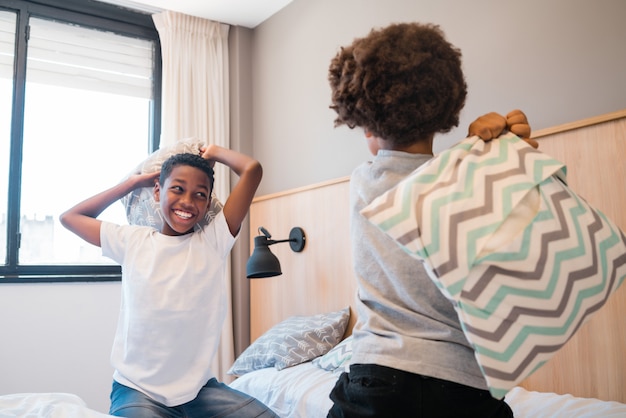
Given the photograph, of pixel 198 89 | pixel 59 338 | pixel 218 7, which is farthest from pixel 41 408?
pixel 218 7

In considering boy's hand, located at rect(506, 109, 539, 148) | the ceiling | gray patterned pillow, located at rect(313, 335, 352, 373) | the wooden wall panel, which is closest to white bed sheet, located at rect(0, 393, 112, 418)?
boy's hand, located at rect(506, 109, 539, 148)

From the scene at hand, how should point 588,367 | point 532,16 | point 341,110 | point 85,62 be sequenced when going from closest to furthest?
point 341,110, point 588,367, point 532,16, point 85,62

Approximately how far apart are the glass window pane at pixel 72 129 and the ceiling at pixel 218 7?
0.95 feet

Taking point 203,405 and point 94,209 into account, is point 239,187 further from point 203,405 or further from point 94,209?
point 203,405

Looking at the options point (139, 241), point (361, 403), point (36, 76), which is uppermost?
point (36, 76)

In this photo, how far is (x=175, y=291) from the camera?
1666 mm

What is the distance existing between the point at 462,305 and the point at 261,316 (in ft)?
8.95

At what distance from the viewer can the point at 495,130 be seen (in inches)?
36.2

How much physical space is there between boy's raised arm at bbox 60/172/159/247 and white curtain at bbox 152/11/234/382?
1.63m

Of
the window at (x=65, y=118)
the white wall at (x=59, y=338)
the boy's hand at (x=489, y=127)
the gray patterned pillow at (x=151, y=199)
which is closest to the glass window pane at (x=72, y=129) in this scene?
the window at (x=65, y=118)

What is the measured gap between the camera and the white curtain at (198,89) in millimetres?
3531

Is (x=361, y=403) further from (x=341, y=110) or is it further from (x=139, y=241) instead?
(x=139, y=241)

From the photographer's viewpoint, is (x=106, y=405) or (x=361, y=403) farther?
→ (x=106, y=405)

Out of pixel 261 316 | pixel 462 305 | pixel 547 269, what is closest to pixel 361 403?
pixel 462 305
